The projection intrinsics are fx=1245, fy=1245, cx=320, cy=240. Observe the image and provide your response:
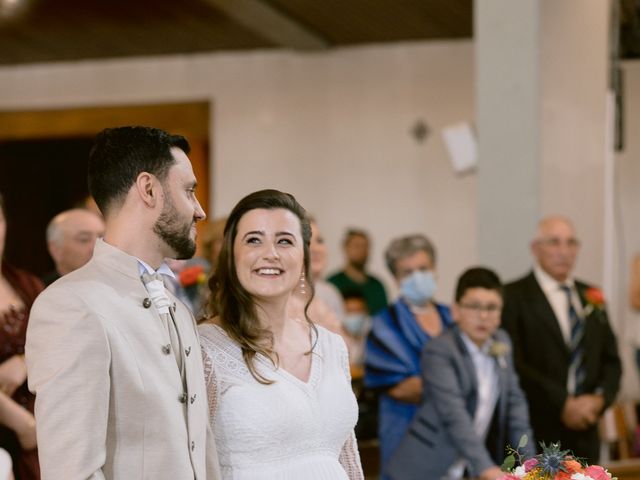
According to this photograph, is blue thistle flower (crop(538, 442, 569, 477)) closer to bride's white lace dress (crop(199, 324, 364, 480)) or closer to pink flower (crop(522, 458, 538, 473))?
pink flower (crop(522, 458, 538, 473))

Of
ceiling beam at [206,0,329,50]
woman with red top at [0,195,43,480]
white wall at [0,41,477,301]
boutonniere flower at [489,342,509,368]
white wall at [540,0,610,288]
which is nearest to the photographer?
woman with red top at [0,195,43,480]

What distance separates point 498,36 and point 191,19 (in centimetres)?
419

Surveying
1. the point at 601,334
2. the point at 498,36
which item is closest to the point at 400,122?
the point at 498,36

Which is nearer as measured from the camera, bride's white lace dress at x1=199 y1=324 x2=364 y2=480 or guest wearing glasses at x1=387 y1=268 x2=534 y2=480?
bride's white lace dress at x1=199 y1=324 x2=364 y2=480

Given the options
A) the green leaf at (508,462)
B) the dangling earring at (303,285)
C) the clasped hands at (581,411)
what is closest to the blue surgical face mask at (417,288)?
the clasped hands at (581,411)

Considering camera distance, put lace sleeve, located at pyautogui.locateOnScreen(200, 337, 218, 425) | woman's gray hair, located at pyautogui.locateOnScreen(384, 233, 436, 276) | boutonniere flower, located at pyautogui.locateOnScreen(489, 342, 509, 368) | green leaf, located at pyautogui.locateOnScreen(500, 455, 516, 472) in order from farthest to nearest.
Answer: woman's gray hair, located at pyautogui.locateOnScreen(384, 233, 436, 276) < boutonniere flower, located at pyautogui.locateOnScreen(489, 342, 509, 368) < lace sleeve, located at pyautogui.locateOnScreen(200, 337, 218, 425) < green leaf, located at pyautogui.locateOnScreen(500, 455, 516, 472)

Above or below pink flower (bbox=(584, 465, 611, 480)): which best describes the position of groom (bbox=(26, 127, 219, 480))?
above

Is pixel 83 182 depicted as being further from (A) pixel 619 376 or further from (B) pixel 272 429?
(B) pixel 272 429

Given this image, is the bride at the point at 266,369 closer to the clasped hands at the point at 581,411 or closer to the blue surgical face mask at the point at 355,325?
the clasped hands at the point at 581,411

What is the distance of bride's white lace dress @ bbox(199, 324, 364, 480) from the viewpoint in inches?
120

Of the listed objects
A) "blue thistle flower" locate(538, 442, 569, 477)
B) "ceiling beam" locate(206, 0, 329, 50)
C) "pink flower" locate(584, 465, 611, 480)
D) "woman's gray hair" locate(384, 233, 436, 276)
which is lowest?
"pink flower" locate(584, 465, 611, 480)

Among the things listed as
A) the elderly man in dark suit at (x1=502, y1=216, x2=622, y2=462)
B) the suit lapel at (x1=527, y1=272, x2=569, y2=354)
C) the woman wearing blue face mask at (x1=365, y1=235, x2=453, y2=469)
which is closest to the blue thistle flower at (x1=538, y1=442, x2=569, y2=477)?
the woman wearing blue face mask at (x1=365, y1=235, x2=453, y2=469)

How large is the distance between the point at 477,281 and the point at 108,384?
9.40ft

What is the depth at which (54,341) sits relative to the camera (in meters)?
2.42
